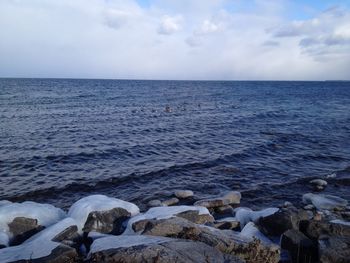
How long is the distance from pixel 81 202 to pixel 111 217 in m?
1.32

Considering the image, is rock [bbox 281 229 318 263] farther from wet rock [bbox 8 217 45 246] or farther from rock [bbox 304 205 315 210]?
wet rock [bbox 8 217 45 246]

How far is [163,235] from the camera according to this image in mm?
7910

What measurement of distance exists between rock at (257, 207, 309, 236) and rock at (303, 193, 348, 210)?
3727 mm

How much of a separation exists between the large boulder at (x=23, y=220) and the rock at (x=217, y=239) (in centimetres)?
371

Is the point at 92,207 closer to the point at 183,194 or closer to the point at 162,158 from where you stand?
the point at 183,194

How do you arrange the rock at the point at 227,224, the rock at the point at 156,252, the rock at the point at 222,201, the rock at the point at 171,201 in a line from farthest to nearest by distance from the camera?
the rock at the point at 171,201 → the rock at the point at 222,201 → the rock at the point at 227,224 → the rock at the point at 156,252

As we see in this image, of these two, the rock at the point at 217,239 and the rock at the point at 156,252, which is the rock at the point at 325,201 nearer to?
the rock at the point at 217,239

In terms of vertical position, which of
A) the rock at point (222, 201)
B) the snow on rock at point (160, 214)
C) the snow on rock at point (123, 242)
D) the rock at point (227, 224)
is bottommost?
the rock at point (222, 201)

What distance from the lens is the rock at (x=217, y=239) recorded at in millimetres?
7348

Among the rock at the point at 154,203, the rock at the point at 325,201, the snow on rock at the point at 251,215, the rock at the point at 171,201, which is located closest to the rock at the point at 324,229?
the snow on rock at the point at 251,215

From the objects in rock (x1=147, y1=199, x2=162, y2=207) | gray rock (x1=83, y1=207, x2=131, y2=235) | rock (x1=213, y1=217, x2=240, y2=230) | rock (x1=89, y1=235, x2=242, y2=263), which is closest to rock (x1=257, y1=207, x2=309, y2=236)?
rock (x1=213, y1=217, x2=240, y2=230)

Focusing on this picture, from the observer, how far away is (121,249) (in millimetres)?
6578

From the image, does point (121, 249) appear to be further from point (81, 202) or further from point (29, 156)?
point (29, 156)

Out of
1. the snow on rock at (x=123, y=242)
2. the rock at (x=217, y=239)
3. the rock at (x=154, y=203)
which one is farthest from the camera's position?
the rock at (x=154, y=203)
